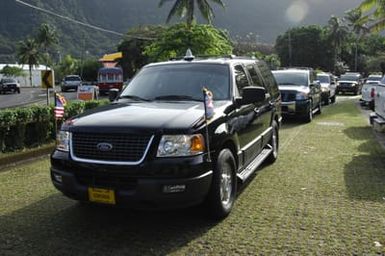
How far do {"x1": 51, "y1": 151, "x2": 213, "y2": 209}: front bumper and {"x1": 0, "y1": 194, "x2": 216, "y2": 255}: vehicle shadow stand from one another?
1.37 ft

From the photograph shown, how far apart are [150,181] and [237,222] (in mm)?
1331

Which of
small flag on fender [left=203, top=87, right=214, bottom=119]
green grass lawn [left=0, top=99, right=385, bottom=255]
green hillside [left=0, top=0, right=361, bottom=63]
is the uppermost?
green hillside [left=0, top=0, right=361, bottom=63]

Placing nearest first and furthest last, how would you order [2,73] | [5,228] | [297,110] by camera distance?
[5,228] < [297,110] < [2,73]

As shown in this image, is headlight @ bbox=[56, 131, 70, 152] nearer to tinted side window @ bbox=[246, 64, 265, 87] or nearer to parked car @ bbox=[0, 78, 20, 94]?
tinted side window @ bbox=[246, 64, 265, 87]

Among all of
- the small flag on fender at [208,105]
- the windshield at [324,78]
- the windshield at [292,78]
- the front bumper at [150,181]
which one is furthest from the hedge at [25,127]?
the windshield at [324,78]

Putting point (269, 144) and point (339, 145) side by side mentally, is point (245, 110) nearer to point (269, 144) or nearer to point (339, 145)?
point (269, 144)

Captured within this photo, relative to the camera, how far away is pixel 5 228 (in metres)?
5.16

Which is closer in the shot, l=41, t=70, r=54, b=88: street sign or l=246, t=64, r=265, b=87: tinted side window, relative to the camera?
l=246, t=64, r=265, b=87: tinted side window

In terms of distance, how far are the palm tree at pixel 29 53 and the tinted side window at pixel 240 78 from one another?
83.4 m

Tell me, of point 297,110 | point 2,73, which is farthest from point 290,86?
point 2,73

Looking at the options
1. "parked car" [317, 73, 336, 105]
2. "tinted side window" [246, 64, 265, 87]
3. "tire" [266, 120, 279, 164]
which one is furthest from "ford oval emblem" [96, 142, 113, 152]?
"parked car" [317, 73, 336, 105]

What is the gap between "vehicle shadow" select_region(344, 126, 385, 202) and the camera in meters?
6.37

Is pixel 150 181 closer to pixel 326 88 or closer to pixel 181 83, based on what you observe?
pixel 181 83

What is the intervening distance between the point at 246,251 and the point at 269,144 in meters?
3.83
